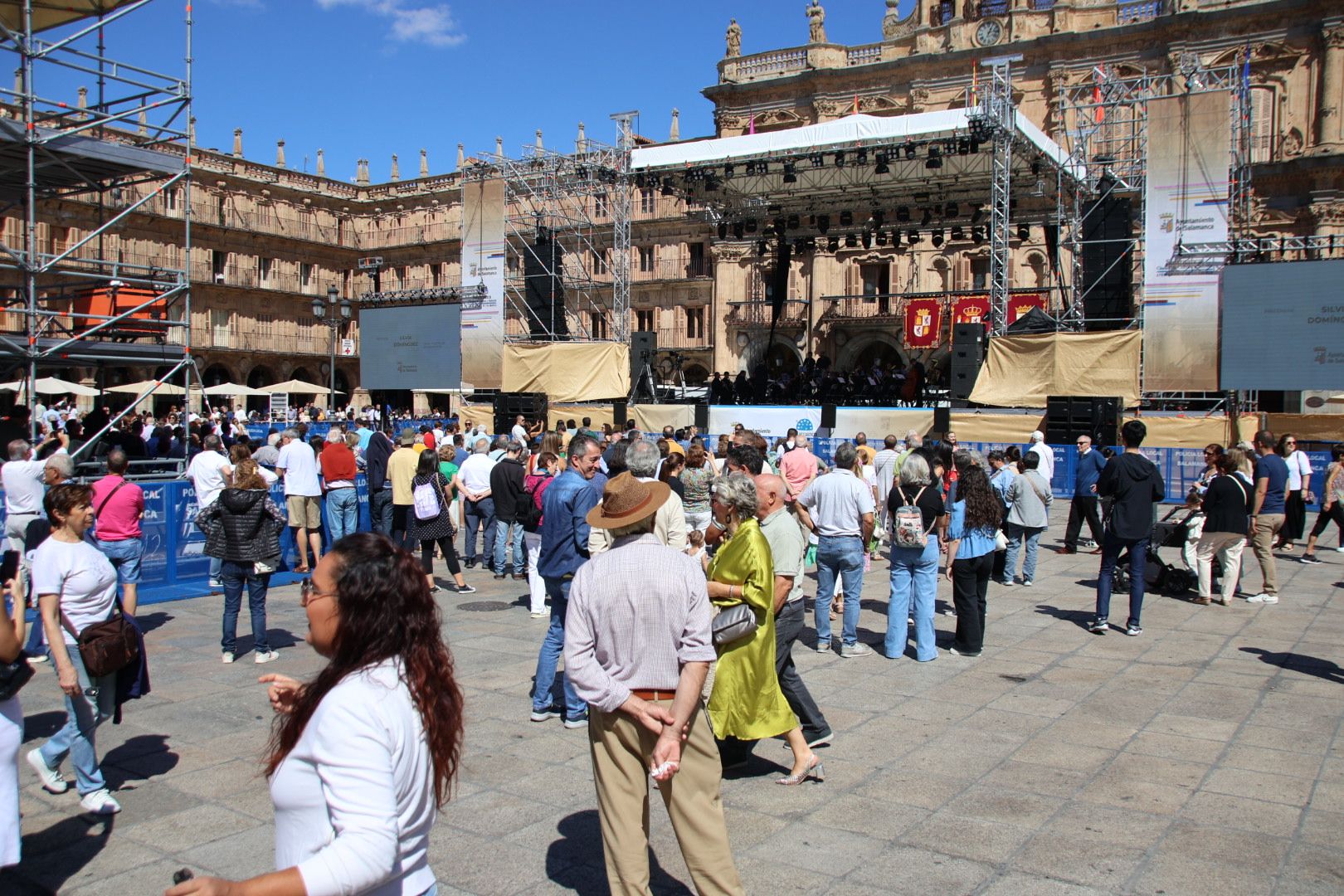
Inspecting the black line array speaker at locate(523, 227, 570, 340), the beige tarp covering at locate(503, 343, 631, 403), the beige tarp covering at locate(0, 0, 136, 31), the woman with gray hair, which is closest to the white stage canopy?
the black line array speaker at locate(523, 227, 570, 340)

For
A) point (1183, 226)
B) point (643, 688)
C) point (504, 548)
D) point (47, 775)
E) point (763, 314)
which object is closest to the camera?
point (643, 688)

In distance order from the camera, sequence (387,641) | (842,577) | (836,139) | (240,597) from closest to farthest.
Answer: (387,641) < (240,597) < (842,577) < (836,139)

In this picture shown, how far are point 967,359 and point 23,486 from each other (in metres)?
17.7

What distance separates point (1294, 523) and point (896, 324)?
2262 centimetres

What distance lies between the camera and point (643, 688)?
10.5 feet

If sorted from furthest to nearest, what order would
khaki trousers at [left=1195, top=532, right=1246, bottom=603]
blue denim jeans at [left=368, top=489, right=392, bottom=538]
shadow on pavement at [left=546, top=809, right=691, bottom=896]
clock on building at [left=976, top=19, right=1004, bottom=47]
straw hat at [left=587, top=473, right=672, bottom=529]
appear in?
1. clock on building at [left=976, top=19, right=1004, bottom=47]
2. blue denim jeans at [left=368, top=489, right=392, bottom=538]
3. khaki trousers at [left=1195, top=532, right=1246, bottom=603]
4. shadow on pavement at [left=546, top=809, right=691, bottom=896]
5. straw hat at [left=587, top=473, right=672, bottom=529]

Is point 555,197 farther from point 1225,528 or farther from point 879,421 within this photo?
point 1225,528

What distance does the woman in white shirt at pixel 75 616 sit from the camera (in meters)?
4.57

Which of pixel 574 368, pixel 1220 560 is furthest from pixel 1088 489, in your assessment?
pixel 574 368

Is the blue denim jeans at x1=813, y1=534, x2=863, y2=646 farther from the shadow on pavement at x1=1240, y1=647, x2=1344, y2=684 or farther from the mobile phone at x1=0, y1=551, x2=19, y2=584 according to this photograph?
the mobile phone at x1=0, y1=551, x2=19, y2=584

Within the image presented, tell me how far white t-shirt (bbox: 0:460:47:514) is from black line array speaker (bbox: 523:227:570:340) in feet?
56.2

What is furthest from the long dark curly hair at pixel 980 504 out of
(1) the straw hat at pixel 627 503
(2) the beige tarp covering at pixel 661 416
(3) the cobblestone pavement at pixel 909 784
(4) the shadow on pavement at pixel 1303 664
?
(2) the beige tarp covering at pixel 661 416

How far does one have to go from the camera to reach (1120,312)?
20781 mm

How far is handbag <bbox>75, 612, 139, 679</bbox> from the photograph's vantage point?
459cm
